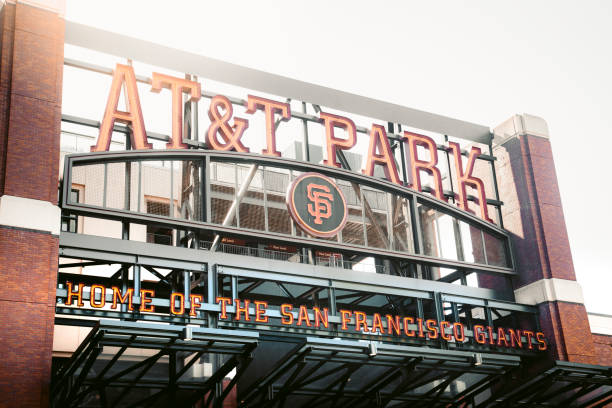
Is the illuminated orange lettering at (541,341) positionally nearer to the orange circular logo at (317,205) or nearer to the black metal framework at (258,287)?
the black metal framework at (258,287)

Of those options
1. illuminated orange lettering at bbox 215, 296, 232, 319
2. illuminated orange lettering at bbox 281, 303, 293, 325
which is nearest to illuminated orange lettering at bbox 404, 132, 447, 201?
illuminated orange lettering at bbox 281, 303, 293, 325

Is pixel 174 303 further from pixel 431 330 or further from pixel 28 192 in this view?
pixel 431 330

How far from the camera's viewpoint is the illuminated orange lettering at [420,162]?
35875 millimetres

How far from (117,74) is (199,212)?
5.85 meters

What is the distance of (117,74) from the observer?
30094mm

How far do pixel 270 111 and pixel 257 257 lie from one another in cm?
613

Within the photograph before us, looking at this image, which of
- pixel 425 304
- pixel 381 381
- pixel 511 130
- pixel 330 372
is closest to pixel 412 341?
pixel 381 381

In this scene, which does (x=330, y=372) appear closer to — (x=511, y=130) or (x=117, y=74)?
(x=117, y=74)

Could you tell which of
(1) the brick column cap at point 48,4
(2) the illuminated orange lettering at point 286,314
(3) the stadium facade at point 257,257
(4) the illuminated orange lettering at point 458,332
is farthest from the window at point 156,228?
(4) the illuminated orange lettering at point 458,332

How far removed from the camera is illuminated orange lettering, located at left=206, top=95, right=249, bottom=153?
31.4 m

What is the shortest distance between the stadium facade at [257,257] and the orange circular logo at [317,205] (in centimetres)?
7

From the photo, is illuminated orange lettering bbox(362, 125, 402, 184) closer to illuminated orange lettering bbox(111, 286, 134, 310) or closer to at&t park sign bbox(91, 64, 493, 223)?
at&t park sign bbox(91, 64, 493, 223)

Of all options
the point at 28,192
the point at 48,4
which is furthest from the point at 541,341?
the point at 48,4

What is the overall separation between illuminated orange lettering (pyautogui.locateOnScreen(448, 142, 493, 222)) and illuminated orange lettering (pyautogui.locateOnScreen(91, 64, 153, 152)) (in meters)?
14.3
